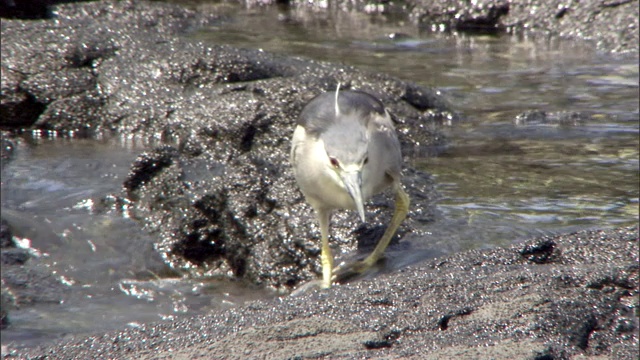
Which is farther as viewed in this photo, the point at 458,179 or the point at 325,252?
the point at 458,179

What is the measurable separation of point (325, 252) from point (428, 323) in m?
1.69

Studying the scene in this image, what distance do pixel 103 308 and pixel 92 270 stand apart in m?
0.45

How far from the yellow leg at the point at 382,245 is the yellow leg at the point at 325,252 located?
0.07 metres

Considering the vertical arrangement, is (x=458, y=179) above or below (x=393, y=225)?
below

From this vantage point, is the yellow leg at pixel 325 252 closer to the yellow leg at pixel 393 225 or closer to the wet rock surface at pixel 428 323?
the yellow leg at pixel 393 225

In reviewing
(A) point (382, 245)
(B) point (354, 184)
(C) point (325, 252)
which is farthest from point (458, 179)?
(B) point (354, 184)

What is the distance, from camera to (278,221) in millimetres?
5062

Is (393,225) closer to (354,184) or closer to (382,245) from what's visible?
(382,245)

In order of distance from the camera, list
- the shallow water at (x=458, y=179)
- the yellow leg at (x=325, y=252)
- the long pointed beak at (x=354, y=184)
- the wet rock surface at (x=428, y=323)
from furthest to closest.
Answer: the shallow water at (x=458, y=179) → the yellow leg at (x=325, y=252) → the long pointed beak at (x=354, y=184) → the wet rock surface at (x=428, y=323)

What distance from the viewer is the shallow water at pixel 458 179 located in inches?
192

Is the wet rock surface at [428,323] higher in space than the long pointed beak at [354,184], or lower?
lower

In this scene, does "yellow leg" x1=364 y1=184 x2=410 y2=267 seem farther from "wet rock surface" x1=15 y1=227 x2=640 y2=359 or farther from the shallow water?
"wet rock surface" x1=15 y1=227 x2=640 y2=359

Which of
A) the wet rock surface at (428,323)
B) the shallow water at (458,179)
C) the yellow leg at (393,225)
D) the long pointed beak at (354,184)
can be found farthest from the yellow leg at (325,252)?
the wet rock surface at (428,323)

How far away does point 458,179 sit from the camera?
6555 millimetres
